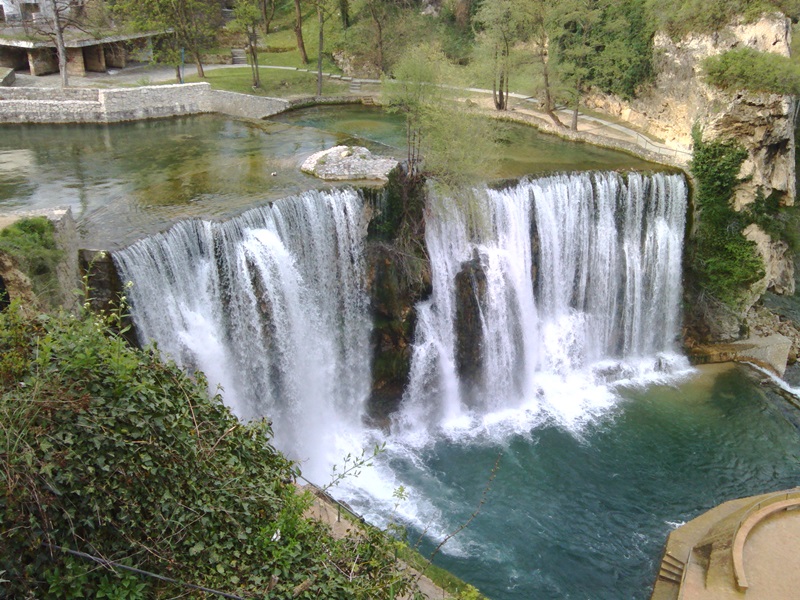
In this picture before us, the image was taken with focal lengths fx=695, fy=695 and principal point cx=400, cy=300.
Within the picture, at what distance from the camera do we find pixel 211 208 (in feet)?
52.9

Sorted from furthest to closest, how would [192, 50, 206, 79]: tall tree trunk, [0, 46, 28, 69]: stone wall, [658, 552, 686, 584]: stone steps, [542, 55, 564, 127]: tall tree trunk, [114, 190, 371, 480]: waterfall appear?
[192, 50, 206, 79]: tall tree trunk, [0, 46, 28, 69]: stone wall, [542, 55, 564, 127]: tall tree trunk, [114, 190, 371, 480]: waterfall, [658, 552, 686, 584]: stone steps

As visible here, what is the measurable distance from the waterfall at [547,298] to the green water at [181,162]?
158cm

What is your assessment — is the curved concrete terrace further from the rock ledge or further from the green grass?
the green grass

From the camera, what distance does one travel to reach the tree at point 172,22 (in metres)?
27.2

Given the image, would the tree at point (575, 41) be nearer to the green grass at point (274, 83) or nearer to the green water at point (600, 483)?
the green grass at point (274, 83)

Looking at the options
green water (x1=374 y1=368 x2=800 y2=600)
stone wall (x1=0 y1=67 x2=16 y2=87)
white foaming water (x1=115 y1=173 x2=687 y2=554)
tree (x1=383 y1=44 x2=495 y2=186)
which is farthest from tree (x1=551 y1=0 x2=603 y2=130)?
stone wall (x1=0 y1=67 x2=16 y2=87)

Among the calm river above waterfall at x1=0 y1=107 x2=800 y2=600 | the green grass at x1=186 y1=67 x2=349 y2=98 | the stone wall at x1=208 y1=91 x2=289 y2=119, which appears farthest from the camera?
the green grass at x1=186 y1=67 x2=349 y2=98

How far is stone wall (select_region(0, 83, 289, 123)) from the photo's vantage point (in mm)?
22453

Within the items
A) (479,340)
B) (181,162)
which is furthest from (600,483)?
(181,162)

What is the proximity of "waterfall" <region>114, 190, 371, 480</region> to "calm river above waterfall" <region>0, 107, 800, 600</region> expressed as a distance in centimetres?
5

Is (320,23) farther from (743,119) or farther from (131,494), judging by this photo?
(131,494)

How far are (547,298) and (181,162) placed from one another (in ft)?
36.6

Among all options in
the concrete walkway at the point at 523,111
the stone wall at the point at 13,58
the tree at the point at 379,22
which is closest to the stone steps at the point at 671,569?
the concrete walkway at the point at 523,111

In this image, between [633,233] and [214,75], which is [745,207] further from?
[214,75]
